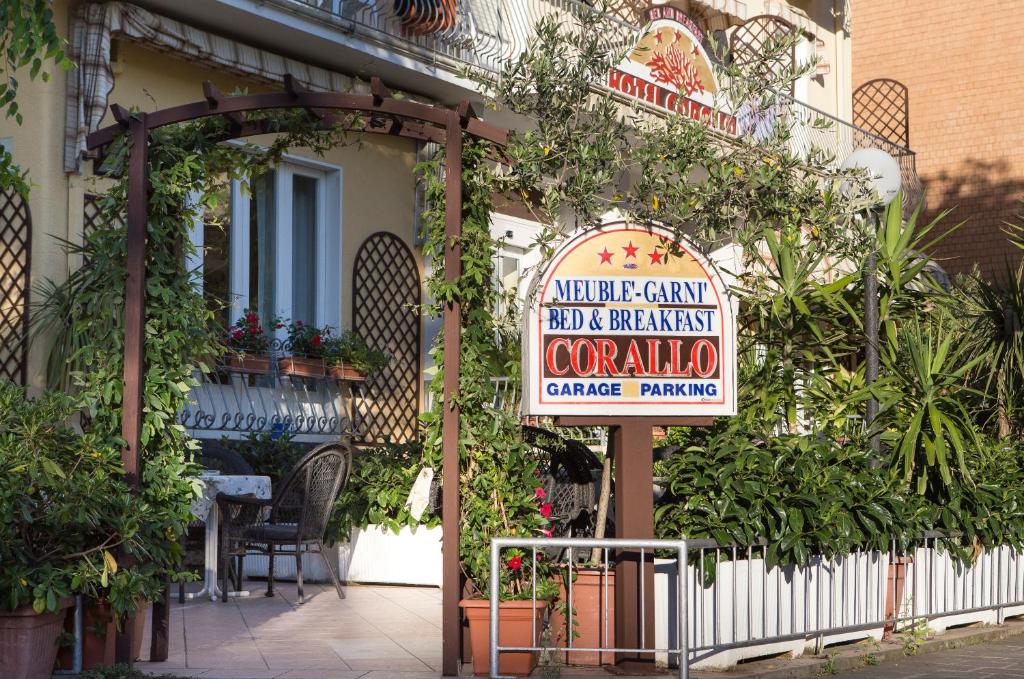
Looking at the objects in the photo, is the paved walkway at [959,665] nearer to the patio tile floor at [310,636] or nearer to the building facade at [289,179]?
the patio tile floor at [310,636]

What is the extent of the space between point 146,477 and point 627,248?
9.26 ft

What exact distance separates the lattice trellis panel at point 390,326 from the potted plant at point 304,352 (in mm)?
756

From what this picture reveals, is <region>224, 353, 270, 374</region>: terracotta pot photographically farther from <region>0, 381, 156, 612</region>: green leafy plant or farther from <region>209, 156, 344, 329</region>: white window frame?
<region>0, 381, 156, 612</region>: green leafy plant

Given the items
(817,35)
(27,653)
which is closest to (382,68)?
(27,653)

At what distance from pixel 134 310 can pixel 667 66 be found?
9429mm

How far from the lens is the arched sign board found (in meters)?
7.61

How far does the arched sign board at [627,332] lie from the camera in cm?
761

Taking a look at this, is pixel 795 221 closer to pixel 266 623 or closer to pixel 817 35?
pixel 266 623

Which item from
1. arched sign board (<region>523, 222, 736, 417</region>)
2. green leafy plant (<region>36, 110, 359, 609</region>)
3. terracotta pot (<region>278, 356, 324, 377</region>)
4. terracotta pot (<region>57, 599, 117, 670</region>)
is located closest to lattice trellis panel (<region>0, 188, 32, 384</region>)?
terracotta pot (<region>278, 356, 324, 377</region>)

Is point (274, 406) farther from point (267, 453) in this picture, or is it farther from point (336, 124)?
point (336, 124)

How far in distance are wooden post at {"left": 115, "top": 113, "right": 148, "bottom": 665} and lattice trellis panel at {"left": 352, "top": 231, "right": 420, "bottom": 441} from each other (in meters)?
6.65

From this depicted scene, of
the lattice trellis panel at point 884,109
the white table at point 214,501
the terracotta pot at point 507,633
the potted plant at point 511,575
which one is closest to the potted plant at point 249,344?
the white table at point 214,501

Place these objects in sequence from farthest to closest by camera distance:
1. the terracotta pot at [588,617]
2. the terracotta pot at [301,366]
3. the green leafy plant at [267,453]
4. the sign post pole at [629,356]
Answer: the terracotta pot at [301,366] → the green leafy plant at [267,453] → the terracotta pot at [588,617] → the sign post pole at [629,356]

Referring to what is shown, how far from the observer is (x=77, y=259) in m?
11.6
